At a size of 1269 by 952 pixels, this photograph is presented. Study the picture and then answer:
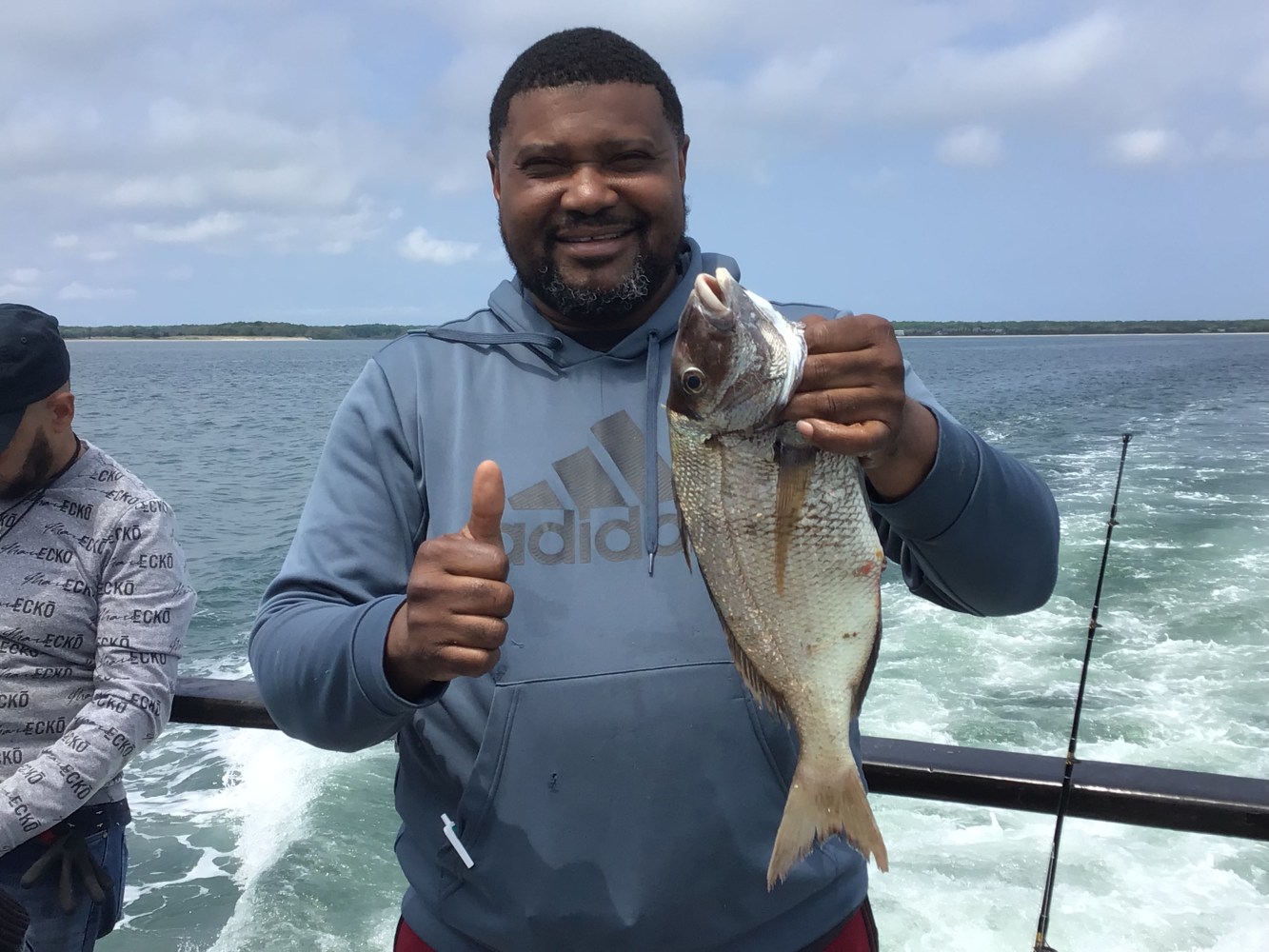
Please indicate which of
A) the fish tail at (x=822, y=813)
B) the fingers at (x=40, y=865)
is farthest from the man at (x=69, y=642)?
the fish tail at (x=822, y=813)

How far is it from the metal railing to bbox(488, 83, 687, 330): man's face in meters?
1.37

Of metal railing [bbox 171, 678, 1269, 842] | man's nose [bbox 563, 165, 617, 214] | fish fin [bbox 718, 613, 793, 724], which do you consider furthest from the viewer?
metal railing [bbox 171, 678, 1269, 842]

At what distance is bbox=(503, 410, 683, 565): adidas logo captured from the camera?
73.8 inches

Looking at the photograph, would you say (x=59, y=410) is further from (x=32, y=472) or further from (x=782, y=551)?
(x=782, y=551)

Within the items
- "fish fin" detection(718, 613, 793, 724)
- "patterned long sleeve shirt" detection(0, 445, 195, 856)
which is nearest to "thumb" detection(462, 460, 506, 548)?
"fish fin" detection(718, 613, 793, 724)

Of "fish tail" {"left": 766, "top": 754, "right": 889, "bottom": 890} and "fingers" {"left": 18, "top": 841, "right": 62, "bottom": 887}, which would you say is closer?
"fish tail" {"left": 766, "top": 754, "right": 889, "bottom": 890}

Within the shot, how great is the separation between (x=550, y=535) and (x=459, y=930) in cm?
81

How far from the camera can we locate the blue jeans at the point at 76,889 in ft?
8.42

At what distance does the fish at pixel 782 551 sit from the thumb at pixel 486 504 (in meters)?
0.33

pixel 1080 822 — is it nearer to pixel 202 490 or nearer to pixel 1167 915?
pixel 1167 915

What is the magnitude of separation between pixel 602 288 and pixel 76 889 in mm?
2206

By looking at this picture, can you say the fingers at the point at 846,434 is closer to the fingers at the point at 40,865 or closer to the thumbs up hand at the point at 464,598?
the thumbs up hand at the point at 464,598

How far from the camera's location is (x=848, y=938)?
195 centimetres

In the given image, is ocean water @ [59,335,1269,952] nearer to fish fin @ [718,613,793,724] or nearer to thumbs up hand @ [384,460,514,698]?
fish fin @ [718,613,793,724]
